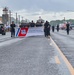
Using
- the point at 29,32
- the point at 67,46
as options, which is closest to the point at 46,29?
the point at 29,32

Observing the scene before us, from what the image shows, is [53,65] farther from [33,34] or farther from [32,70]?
[33,34]

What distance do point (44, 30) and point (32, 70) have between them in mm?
30443

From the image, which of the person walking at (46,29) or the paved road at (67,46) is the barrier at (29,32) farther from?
the paved road at (67,46)

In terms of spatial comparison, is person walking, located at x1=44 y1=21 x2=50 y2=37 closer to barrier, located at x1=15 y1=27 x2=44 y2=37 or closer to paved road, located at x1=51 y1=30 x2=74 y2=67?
barrier, located at x1=15 y1=27 x2=44 y2=37

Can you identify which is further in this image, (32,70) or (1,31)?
(1,31)

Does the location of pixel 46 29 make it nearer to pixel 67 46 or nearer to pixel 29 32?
pixel 29 32

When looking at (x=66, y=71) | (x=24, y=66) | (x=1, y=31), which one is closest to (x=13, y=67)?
(x=24, y=66)

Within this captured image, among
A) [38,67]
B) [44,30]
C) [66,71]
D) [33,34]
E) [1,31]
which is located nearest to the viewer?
[66,71]

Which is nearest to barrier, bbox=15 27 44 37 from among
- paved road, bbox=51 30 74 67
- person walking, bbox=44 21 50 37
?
person walking, bbox=44 21 50 37

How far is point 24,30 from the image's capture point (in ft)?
146

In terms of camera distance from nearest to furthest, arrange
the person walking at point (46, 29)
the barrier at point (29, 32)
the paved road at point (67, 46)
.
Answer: the paved road at point (67, 46)
the person walking at point (46, 29)
the barrier at point (29, 32)

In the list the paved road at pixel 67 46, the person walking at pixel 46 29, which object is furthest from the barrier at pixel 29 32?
the paved road at pixel 67 46

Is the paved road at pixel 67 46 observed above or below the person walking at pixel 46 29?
below

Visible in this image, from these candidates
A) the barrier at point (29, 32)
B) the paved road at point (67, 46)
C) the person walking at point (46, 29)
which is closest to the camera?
the paved road at point (67, 46)
